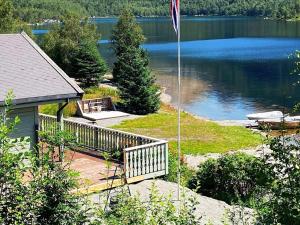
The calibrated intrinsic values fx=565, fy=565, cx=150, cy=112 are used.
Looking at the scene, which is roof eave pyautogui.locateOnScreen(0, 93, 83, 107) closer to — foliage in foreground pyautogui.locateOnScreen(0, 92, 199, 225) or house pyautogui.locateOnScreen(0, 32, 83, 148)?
house pyautogui.locateOnScreen(0, 32, 83, 148)

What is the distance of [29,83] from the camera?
51.3 ft

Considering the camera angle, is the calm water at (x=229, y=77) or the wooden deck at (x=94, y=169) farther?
the calm water at (x=229, y=77)

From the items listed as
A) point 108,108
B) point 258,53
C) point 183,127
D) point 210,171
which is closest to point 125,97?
point 108,108

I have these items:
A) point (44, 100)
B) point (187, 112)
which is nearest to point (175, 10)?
point (44, 100)

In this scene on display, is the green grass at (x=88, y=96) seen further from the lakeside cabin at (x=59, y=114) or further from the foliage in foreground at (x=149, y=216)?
the foliage in foreground at (x=149, y=216)

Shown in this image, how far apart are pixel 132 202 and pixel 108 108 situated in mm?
31267

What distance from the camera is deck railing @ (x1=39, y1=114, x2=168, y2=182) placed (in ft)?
52.4

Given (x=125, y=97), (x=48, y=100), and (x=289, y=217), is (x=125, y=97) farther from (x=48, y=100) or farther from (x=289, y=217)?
(x=289, y=217)

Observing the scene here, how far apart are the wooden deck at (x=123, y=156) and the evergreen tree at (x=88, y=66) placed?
31.9 m

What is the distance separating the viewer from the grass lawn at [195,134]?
91.1ft

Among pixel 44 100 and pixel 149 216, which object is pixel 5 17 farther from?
pixel 149 216

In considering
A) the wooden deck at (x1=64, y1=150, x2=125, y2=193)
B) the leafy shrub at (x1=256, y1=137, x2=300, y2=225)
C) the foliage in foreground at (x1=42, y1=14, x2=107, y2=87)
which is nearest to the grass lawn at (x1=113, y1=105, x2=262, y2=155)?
the wooden deck at (x1=64, y1=150, x2=125, y2=193)

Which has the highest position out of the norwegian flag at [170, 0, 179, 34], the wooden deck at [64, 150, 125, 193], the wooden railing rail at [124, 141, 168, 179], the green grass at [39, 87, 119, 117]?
the norwegian flag at [170, 0, 179, 34]

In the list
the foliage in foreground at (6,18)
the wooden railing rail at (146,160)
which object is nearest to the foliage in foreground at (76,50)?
the foliage in foreground at (6,18)
